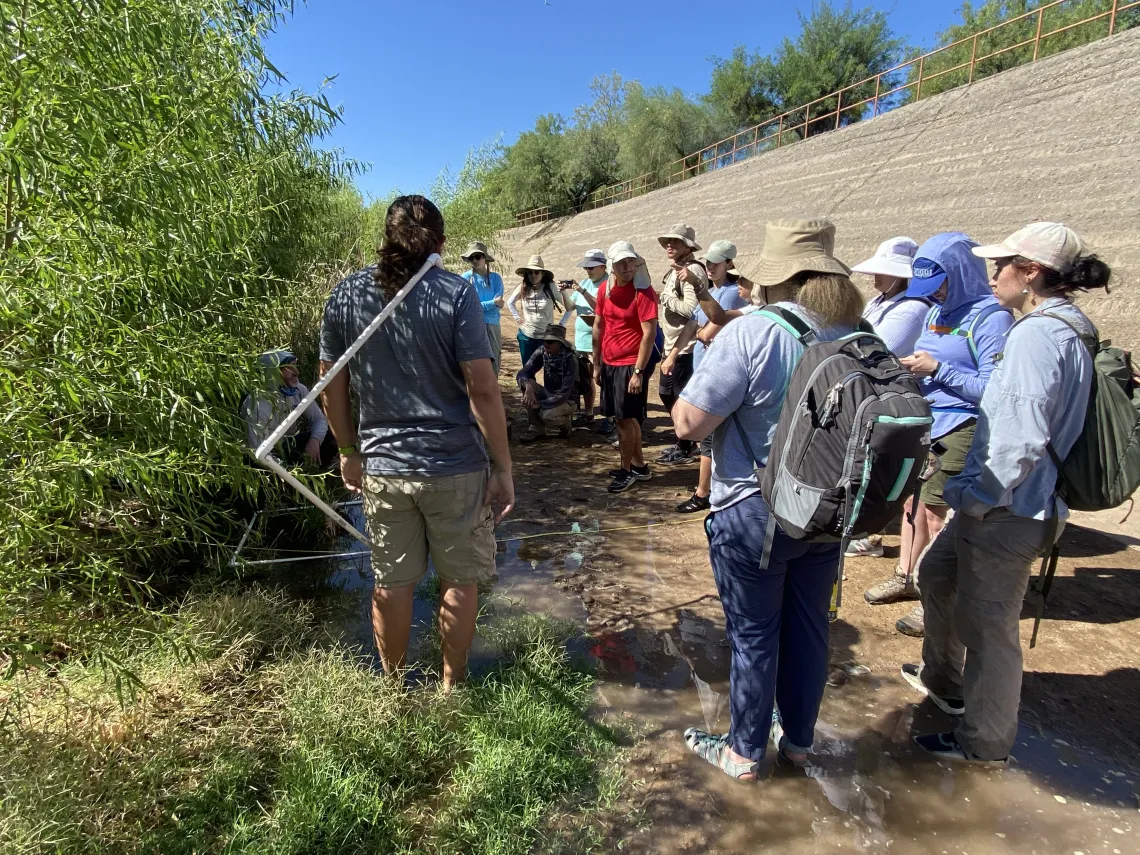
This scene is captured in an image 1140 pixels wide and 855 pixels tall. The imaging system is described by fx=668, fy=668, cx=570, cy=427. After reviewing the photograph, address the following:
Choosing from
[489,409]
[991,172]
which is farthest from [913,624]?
[991,172]

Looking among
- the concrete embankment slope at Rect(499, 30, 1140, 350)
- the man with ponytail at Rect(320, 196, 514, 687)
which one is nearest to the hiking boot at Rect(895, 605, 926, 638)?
the man with ponytail at Rect(320, 196, 514, 687)

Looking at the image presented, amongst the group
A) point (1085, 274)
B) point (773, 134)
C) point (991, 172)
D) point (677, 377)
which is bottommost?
point (677, 377)

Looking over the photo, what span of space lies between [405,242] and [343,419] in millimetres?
740

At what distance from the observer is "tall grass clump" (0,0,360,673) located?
197 cm

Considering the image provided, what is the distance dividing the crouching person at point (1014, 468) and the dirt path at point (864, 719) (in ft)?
0.72

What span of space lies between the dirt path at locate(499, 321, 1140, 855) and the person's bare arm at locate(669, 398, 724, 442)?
1287 millimetres

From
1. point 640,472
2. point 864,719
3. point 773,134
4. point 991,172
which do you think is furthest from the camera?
point 773,134

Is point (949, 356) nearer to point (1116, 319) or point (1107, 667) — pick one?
point (1107, 667)

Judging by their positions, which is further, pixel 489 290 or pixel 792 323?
pixel 489 290

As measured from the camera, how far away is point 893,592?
3602 millimetres

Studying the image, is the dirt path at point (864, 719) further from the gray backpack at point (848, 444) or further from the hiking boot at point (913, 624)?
the gray backpack at point (848, 444)

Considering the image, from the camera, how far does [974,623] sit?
2379mm

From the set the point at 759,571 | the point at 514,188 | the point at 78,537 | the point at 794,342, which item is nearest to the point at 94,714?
the point at 78,537

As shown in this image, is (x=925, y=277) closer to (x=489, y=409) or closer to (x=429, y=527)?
(x=489, y=409)
